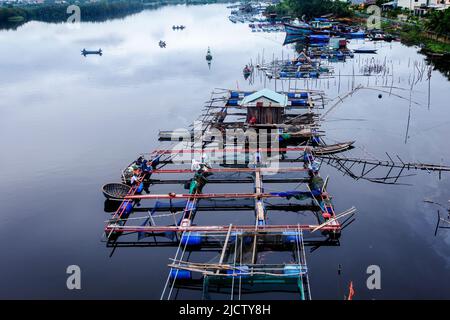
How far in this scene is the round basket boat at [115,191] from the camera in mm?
24203

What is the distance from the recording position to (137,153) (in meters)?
31.7

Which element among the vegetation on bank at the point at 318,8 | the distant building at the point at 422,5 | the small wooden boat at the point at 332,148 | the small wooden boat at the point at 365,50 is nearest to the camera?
the small wooden boat at the point at 332,148

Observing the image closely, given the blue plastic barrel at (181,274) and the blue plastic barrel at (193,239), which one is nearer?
the blue plastic barrel at (181,274)

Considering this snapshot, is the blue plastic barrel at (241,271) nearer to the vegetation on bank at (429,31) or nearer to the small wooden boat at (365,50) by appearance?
the small wooden boat at (365,50)

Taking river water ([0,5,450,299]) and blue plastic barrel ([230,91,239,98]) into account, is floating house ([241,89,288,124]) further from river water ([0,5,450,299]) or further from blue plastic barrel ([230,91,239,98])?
blue plastic barrel ([230,91,239,98])

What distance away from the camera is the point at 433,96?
4259 centimetres

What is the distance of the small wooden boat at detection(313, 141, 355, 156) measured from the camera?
2947 cm

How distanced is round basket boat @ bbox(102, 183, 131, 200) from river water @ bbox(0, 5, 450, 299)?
3.07 feet

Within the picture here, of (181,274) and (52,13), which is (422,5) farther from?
(52,13)

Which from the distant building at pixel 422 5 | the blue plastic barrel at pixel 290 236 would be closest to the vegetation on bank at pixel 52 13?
the distant building at pixel 422 5

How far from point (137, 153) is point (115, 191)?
7266 mm

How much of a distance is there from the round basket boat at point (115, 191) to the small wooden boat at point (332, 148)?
13205mm

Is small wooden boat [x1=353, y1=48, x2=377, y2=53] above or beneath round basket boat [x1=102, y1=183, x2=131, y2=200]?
above

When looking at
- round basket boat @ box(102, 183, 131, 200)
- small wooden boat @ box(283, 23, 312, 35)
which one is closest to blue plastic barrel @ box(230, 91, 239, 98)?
round basket boat @ box(102, 183, 131, 200)
